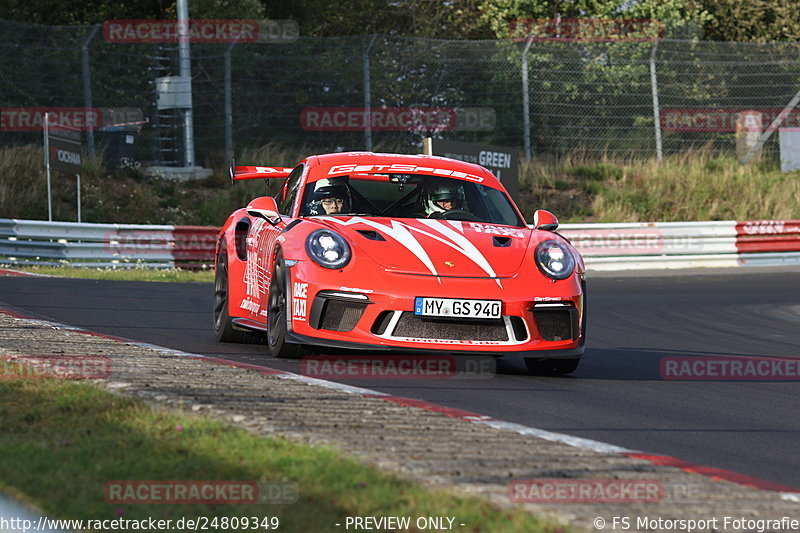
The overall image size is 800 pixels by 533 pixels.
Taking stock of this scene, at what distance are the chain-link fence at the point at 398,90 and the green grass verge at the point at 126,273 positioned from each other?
16.1 feet

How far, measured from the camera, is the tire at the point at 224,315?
909 centimetres

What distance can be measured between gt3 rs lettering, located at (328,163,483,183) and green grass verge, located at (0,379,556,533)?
3647mm

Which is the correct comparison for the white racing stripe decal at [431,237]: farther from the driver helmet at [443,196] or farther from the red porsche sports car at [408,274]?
the driver helmet at [443,196]

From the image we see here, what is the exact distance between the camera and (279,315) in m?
7.85

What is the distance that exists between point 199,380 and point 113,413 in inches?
39.2

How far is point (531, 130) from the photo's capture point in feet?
83.6

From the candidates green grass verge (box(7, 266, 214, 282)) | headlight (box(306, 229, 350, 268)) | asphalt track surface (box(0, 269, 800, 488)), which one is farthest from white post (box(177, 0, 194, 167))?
headlight (box(306, 229, 350, 268))

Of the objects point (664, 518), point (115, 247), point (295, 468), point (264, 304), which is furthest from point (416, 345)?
point (115, 247)

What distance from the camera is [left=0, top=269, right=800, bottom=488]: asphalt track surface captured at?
5.57 m

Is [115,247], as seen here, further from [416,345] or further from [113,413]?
[113,413]
